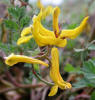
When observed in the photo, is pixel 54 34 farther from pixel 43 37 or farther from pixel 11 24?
pixel 11 24

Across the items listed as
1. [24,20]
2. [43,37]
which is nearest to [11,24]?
[24,20]

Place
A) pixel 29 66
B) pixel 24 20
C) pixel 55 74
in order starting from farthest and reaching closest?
pixel 29 66
pixel 24 20
pixel 55 74

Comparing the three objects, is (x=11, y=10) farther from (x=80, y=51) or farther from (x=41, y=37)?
(x=80, y=51)

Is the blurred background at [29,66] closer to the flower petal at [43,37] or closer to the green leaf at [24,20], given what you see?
the green leaf at [24,20]

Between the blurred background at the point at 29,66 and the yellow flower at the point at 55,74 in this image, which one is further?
the blurred background at the point at 29,66

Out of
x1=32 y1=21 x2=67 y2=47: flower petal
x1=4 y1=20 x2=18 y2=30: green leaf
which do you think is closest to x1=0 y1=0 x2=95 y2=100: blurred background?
x1=4 y1=20 x2=18 y2=30: green leaf

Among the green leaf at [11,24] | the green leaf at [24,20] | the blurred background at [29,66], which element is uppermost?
the green leaf at [24,20]

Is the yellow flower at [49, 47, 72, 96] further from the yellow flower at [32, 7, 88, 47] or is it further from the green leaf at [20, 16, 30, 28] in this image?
the green leaf at [20, 16, 30, 28]

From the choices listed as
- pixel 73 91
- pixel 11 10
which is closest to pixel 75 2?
pixel 73 91

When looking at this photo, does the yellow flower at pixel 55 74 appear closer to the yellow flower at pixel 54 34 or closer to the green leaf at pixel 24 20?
the yellow flower at pixel 54 34

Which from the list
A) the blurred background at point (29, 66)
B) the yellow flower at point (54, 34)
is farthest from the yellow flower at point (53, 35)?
the blurred background at point (29, 66)

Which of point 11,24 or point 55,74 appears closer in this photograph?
point 55,74

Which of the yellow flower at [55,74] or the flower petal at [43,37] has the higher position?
the flower petal at [43,37]
